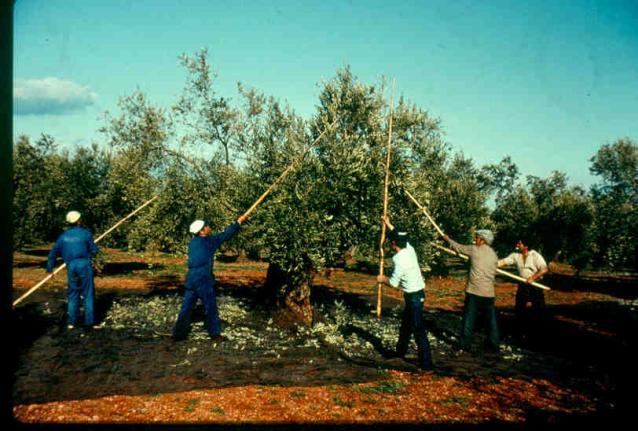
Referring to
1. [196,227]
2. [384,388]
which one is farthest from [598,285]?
[196,227]

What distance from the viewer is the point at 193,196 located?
1477 cm

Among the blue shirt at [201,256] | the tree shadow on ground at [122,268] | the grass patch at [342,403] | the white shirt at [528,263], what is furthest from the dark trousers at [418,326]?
the tree shadow on ground at [122,268]

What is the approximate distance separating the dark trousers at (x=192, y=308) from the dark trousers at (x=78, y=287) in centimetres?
312

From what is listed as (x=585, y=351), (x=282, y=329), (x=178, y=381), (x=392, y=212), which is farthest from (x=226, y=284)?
(x=585, y=351)

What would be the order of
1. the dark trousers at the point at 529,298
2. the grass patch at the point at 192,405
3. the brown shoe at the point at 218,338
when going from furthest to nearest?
1. the dark trousers at the point at 529,298
2. the brown shoe at the point at 218,338
3. the grass patch at the point at 192,405

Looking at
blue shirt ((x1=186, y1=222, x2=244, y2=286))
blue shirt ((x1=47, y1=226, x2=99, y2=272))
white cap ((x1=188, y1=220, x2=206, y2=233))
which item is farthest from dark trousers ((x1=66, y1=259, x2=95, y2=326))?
white cap ((x1=188, y1=220, x2=206, y2=233))

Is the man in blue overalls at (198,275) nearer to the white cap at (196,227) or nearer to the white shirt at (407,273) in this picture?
the white cap at (196,227)

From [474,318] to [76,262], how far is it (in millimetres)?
11109

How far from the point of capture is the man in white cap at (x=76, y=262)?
11.4 m

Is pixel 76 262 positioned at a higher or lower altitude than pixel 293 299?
higher

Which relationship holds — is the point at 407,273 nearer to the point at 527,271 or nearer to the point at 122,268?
the point at 527,271

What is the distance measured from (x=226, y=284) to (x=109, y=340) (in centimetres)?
1259

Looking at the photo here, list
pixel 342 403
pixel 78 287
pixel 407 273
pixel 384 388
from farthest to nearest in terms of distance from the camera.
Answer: pixel 78 287, pixel 407 273, pixel 384 388, pixel 342 403

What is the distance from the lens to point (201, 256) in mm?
10570
